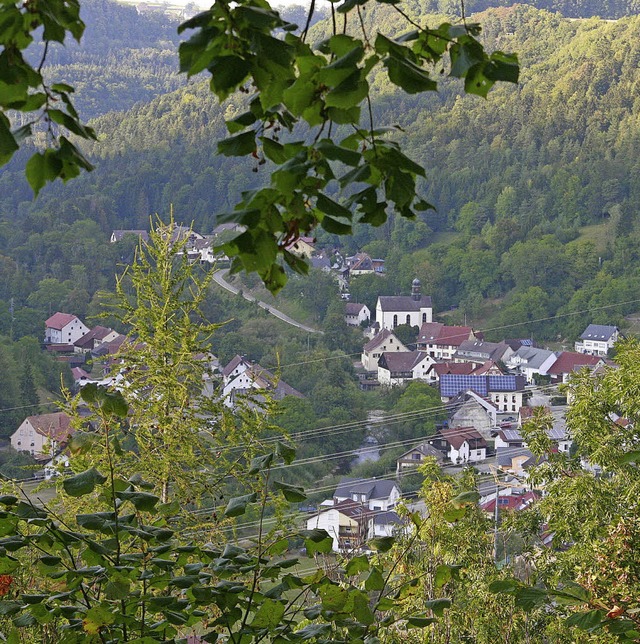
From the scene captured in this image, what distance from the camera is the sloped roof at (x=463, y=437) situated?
24.1 meters

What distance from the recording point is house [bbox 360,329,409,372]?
33094 millimetres

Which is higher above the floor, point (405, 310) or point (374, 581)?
point (374, 581)

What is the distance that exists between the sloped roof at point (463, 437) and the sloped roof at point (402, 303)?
38.2 feet

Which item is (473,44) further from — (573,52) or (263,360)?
(573,52)

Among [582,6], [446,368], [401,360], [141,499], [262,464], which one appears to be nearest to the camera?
[141,499]

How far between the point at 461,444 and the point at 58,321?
1661 centimetres

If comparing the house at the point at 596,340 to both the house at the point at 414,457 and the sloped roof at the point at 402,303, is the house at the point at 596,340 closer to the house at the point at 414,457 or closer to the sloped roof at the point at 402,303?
the sloped roof at the point at 402,303

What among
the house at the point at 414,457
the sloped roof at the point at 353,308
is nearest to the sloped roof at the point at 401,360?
the sloped roof at the point at 353,308

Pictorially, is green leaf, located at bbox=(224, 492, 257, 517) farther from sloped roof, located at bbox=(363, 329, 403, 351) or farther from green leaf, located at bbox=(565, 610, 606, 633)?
sloped roof, located at bbox=(363, 329, 403, 351)

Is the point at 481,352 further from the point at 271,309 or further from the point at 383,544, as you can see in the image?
the point at 383,544

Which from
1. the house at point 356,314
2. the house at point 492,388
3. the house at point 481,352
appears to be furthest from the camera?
the house at point 356,314

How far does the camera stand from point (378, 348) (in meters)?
33.8

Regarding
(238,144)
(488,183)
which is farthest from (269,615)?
(488,183)

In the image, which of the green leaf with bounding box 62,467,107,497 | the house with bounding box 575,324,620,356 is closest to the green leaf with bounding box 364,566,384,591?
the green leaf with bounding box 62,467,107,497
